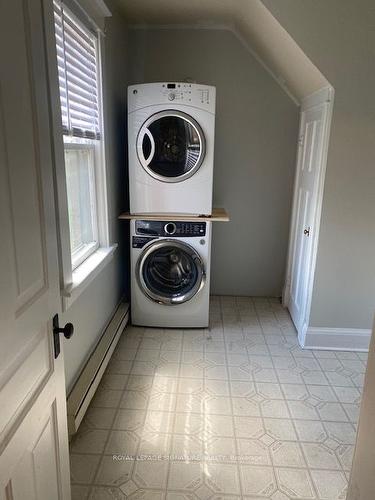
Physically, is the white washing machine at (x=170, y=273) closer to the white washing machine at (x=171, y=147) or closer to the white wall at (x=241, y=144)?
the white washing machine at (x=171, y=147)

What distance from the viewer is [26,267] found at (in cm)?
91

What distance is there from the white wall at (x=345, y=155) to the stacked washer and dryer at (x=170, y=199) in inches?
28.2

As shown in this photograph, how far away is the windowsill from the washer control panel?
30cm

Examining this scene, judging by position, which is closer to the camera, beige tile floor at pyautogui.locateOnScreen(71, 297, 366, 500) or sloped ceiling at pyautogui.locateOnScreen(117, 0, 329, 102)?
beige tile floor at pyautogui.locateOnScreen(71, 297, 366, 500)

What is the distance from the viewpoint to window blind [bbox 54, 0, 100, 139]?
171cm

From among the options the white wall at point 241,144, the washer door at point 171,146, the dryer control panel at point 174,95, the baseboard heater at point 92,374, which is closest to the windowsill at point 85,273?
the baseboard heater at point 92,374

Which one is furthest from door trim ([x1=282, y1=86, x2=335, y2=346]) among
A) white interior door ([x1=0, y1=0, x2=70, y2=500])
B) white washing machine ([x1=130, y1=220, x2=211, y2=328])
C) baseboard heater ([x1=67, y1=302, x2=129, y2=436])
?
white interior door ([x1=0, y1=0, x2=70, y2=500])

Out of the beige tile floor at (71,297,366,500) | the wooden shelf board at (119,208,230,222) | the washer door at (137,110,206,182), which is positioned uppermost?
the washer door at (137,110,206,182)

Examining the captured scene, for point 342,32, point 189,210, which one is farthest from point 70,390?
point 342,32

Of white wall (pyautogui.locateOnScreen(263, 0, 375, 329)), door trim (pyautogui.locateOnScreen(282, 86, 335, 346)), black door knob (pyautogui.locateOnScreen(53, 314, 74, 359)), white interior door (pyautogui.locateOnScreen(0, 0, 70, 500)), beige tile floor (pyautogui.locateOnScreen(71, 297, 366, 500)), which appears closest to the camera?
white interior door (pyautogui.locateOnScreen(0, 0, 70, 500))

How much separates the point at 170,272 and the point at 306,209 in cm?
117

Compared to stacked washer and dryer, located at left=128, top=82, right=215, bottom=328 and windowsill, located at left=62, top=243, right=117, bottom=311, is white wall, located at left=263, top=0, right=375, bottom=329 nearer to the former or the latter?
stacked washer and dryer, located at left=128, top=82, right=215, bottom=328

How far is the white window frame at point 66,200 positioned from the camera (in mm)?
1494

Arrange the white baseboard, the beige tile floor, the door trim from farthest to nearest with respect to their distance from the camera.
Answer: the white baseboard → the door trim → the beige tile floor
